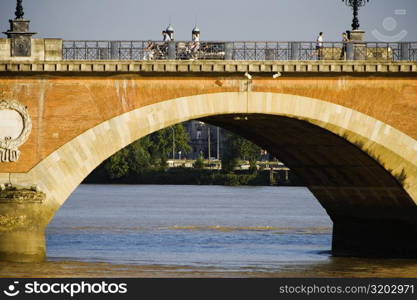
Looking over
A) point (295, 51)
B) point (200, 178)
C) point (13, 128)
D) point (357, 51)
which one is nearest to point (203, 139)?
point (200, 178)

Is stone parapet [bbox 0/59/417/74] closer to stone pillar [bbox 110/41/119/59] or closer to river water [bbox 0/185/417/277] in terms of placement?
stone pillar [bbox 110/41/119/59]

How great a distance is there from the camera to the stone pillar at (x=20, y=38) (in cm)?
4447

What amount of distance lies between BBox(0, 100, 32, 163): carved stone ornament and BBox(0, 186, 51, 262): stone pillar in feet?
3.85

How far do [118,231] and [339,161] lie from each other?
17.1 m

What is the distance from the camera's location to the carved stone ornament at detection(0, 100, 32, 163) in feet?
145

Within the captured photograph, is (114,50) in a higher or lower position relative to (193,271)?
higher

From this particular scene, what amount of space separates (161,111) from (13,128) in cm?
487

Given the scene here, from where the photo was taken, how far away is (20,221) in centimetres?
4397

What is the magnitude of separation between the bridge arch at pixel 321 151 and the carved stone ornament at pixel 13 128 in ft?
2.58

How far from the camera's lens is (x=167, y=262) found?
47.9 metres

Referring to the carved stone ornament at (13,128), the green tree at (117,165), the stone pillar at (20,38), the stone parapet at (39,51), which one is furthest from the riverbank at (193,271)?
the green tree at (117,165)

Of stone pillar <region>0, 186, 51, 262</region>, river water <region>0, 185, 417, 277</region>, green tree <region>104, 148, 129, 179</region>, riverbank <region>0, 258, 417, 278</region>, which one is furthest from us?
green tree <region>104, 148, 129, 179</region>

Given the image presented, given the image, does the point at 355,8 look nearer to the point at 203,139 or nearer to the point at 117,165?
the point at 117,165

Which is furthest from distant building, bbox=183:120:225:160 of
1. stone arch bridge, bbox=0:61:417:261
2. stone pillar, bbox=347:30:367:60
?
stone arch bridge, bbox=0:61:417:261
